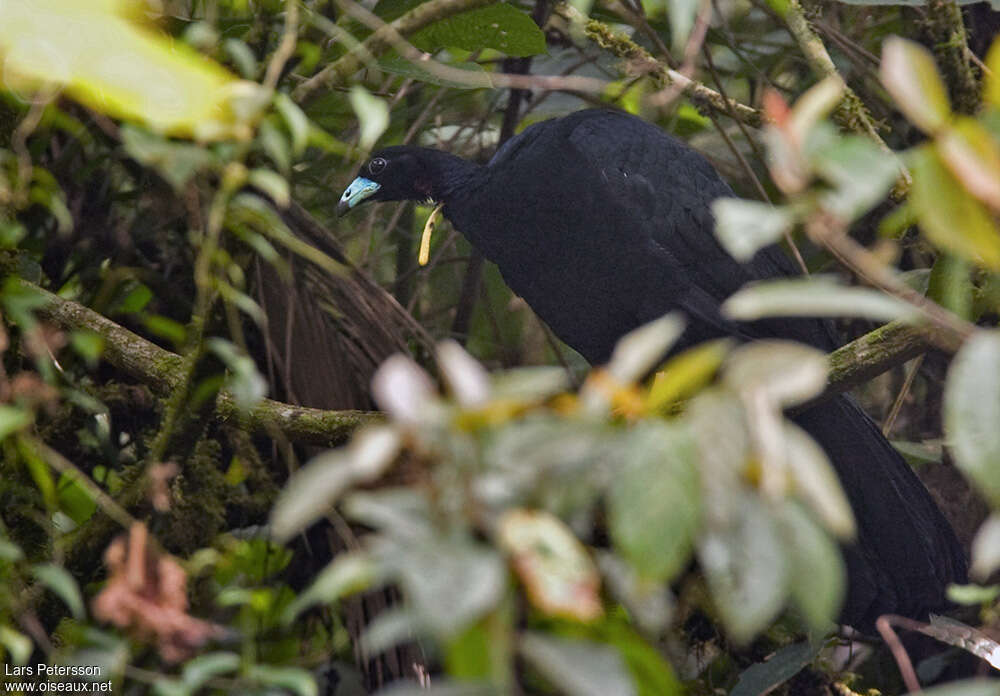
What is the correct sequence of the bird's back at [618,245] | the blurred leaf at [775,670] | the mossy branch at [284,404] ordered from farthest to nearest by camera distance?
the bird's back at [618,245]
the blurred leaf at [775,670]
the mossy branch at [284,404]

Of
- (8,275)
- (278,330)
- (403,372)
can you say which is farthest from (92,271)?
(403,372)

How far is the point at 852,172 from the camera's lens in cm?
95

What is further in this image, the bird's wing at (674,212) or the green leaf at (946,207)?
the bird's wing at (674,212)

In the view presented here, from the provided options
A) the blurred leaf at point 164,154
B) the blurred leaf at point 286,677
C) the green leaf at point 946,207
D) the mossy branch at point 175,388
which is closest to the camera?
the green leaf at point 946,207

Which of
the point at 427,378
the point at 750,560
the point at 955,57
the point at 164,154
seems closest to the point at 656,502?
the point at 750,560

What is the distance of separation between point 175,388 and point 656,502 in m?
1.95

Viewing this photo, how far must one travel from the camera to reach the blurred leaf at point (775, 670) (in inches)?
122

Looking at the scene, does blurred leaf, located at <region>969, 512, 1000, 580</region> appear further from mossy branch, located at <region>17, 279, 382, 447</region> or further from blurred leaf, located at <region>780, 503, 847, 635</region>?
mossy branch, located at <region>17, 279, 382, 447</region>

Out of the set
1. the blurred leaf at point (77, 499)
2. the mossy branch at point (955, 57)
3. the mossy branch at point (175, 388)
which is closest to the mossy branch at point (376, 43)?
the mossy branch at point (175, 388)

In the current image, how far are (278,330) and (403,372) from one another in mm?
2366

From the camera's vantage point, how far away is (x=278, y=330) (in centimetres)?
324

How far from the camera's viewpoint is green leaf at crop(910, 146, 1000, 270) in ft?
3.11

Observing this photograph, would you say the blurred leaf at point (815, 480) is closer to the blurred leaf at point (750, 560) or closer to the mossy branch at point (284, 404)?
the blurred leaf at point (750, 560)

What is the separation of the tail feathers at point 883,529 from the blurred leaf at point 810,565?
2.33 meters
